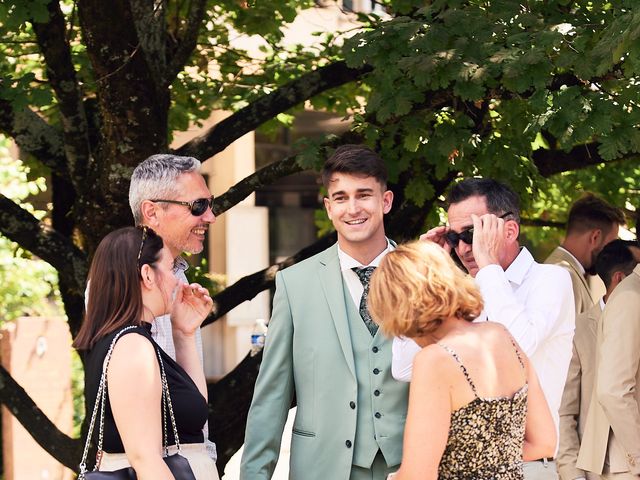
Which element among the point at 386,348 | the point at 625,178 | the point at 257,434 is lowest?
the point at 257,434

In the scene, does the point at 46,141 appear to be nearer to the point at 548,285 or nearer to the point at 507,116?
→ the point at 507,116

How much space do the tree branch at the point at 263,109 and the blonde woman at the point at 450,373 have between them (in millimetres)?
3307

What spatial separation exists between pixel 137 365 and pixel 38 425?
12.6 ft

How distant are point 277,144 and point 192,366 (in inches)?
548

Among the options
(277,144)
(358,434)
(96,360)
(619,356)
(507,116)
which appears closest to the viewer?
(96,360)

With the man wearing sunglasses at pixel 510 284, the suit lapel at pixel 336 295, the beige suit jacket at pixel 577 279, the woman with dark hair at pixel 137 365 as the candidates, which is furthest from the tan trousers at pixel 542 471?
the beige suit jacket at pixel 577 279

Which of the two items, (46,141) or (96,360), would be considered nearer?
(96,360)

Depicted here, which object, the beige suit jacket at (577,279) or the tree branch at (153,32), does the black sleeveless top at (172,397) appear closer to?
the tree branch at (153,32)

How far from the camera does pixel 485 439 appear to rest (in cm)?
367

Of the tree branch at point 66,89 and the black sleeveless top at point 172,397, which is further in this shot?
the tree branch at point 66,89

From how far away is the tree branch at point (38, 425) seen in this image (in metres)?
7.35

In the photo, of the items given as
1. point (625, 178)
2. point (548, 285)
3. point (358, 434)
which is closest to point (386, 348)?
point (358, 434)

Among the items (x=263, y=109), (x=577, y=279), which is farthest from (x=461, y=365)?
(x=577, y=279)

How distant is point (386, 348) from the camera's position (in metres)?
4.39
